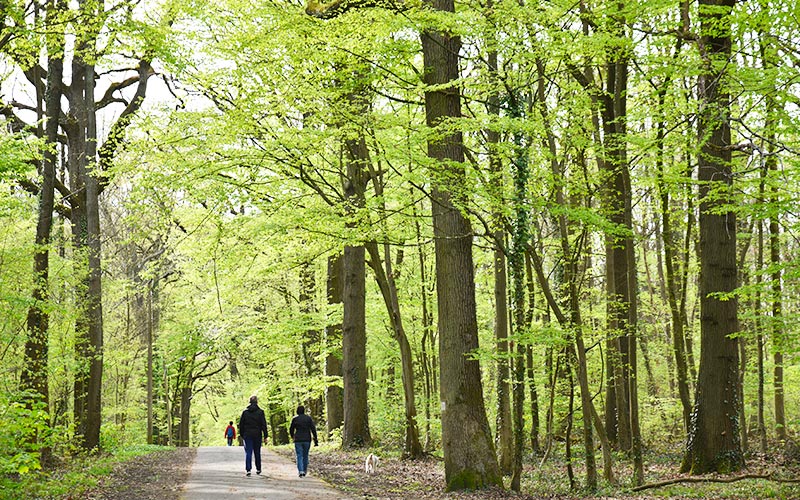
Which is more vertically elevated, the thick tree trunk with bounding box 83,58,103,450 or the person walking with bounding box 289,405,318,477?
the thick tree trunk with bounding box 83,58,103,450

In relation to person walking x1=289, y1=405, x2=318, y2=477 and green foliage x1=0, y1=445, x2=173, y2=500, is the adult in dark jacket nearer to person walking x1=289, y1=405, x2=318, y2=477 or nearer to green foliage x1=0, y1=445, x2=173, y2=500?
person walking x1=289, y1=405, x2=318, y2=477

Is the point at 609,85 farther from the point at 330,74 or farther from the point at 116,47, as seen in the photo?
the point at 116,47

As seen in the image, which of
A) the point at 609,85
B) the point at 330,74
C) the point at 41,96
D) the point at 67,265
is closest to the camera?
the point at 330,74

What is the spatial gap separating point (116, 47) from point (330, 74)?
5.60 metres

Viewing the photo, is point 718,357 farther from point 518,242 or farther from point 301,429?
point 301,429

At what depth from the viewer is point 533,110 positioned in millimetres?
11539

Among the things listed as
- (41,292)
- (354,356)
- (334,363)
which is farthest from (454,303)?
(334,363)

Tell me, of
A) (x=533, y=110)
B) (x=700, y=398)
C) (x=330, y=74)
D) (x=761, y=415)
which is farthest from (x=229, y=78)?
(x=761, y=415)

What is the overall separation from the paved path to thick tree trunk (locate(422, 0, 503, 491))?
7.00 feet

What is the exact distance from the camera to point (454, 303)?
39.2ft

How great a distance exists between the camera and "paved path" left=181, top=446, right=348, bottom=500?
1141 centimetres

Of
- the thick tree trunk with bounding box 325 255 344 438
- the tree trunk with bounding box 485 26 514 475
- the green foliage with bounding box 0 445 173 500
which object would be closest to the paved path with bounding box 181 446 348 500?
the green foliage with bounding box 0 445 173 500

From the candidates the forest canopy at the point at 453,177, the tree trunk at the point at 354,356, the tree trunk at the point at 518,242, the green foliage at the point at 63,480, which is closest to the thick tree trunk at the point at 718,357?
the forest canopy at the point at 453,177

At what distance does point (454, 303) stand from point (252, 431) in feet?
19.8
